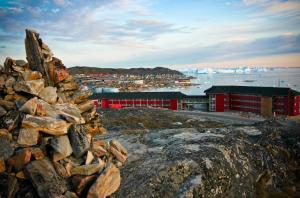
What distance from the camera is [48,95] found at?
2025 cm

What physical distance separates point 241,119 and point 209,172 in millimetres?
45634

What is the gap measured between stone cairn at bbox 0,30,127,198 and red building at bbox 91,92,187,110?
5837cm

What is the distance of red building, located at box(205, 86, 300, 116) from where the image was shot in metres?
64.1

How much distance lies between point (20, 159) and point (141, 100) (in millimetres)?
65217

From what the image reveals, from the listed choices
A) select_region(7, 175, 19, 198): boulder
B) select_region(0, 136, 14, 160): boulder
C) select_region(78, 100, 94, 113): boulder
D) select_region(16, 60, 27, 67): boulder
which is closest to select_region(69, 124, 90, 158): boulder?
select_region(0, 136, 14, 160): boulder

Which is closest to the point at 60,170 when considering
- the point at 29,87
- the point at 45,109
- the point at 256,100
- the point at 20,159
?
the point at 20,159

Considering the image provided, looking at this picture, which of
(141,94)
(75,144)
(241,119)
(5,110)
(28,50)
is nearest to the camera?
(75,144)

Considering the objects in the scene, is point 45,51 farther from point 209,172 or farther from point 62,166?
point 209,172

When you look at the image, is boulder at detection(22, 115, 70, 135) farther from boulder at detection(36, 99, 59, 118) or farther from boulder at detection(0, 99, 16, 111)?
boulder at detection(0, 99, 16, 111)

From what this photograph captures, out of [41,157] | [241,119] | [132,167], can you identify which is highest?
[41,157]

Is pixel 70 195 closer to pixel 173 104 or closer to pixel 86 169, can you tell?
pixel 86 169

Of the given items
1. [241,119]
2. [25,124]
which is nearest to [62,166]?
[25,124]

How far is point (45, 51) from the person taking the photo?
23.8 m

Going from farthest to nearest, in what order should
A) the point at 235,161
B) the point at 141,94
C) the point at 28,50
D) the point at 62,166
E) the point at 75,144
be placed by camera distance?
1. the point at 141,94
2. the point at 28,50
3. the point at 235,161
4. the point at 75,144
5. the point at 62,166
